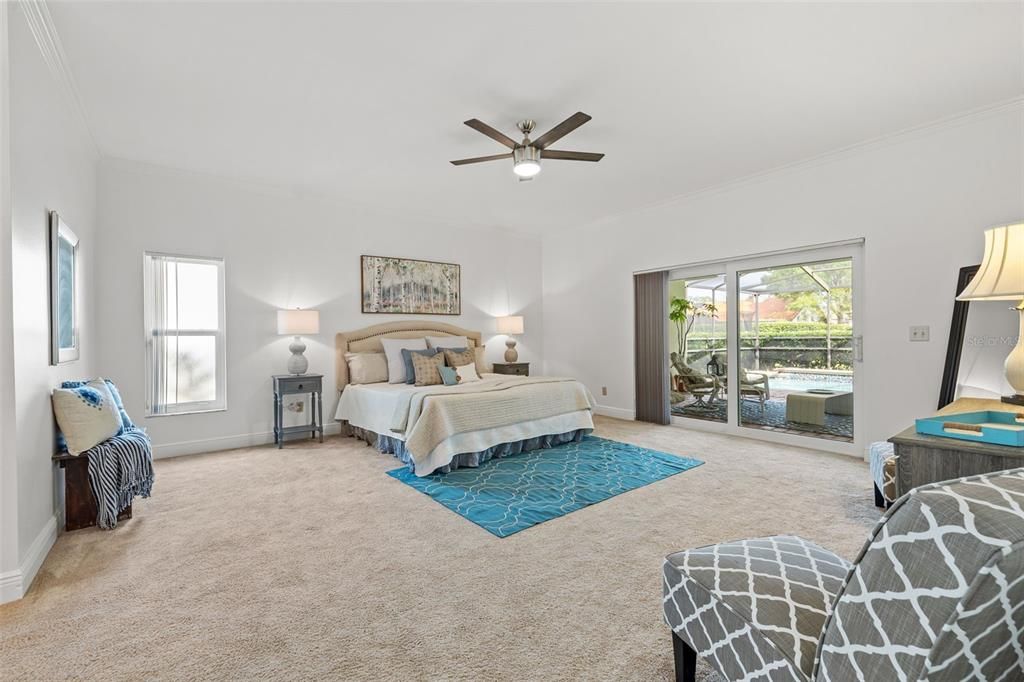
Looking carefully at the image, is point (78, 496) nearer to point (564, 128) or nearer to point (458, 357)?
point (458, 357)

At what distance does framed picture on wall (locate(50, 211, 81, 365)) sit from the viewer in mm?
2578

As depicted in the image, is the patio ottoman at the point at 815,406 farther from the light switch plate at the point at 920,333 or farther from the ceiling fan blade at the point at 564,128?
the ceiling fan blade at the point at 564,128

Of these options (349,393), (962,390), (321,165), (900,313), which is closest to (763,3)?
(900,313)

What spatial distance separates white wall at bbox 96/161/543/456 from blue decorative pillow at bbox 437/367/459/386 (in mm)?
1206

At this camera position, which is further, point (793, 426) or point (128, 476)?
point (793, 426)

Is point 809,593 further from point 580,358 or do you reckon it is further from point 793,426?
point 580,358

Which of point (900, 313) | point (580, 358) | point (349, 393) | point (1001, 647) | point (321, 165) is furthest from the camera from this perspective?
point (580, 358)

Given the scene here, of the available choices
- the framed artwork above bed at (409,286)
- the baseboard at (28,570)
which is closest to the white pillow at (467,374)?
the framed artwork above bed at (409,286)

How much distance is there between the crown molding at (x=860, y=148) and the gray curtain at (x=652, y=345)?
96 centimetres

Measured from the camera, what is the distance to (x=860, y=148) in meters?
3.93

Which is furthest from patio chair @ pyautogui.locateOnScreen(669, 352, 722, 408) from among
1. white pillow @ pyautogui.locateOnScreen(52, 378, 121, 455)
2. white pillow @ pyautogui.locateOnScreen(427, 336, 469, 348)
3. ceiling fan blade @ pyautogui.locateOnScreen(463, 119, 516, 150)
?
white pillow @ pyautogui.locateOnScreen(52, 378, 121, 455)

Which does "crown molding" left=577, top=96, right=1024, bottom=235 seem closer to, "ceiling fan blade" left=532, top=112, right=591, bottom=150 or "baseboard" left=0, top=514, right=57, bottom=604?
"ceiling fan blade" left=532, top=112, right=591, bottom=150

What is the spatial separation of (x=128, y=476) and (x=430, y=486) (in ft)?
5.95

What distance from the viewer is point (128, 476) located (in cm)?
278
